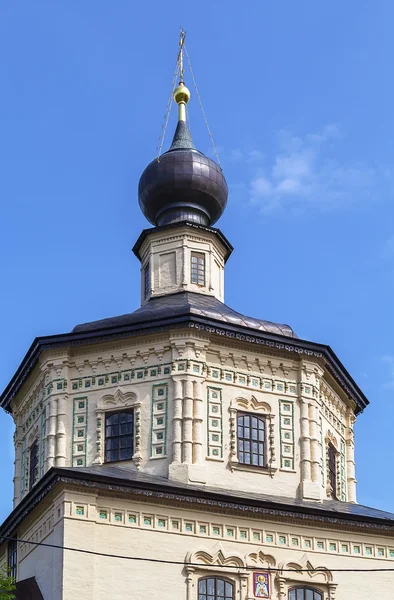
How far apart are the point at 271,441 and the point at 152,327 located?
2954 millimetres

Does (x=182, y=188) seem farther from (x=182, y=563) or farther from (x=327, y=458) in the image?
(x=182, y=563)

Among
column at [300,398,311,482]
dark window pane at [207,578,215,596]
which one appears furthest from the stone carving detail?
dark window pane at [207,578,215,596]

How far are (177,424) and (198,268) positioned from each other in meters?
4.73

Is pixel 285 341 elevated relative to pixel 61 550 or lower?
elevated

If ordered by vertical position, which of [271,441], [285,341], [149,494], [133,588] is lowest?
[133,588]

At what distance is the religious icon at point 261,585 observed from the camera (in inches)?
766

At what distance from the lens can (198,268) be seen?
2452cm

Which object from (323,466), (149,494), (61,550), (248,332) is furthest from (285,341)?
(61,550)

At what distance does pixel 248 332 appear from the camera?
71.1 feet

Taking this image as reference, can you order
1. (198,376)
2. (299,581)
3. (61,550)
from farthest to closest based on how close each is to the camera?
(198,376), (299,581), (61,550)

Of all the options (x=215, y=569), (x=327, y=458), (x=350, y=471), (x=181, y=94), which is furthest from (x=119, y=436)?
(x=181, y=94)

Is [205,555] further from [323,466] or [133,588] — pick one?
[323,466]

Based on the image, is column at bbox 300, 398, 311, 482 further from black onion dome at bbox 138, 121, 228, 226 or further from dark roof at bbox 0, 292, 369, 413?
black onion dome at bbox 138, 121, 228, 226

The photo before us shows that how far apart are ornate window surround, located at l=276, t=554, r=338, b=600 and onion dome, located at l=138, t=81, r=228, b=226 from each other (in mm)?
8235
